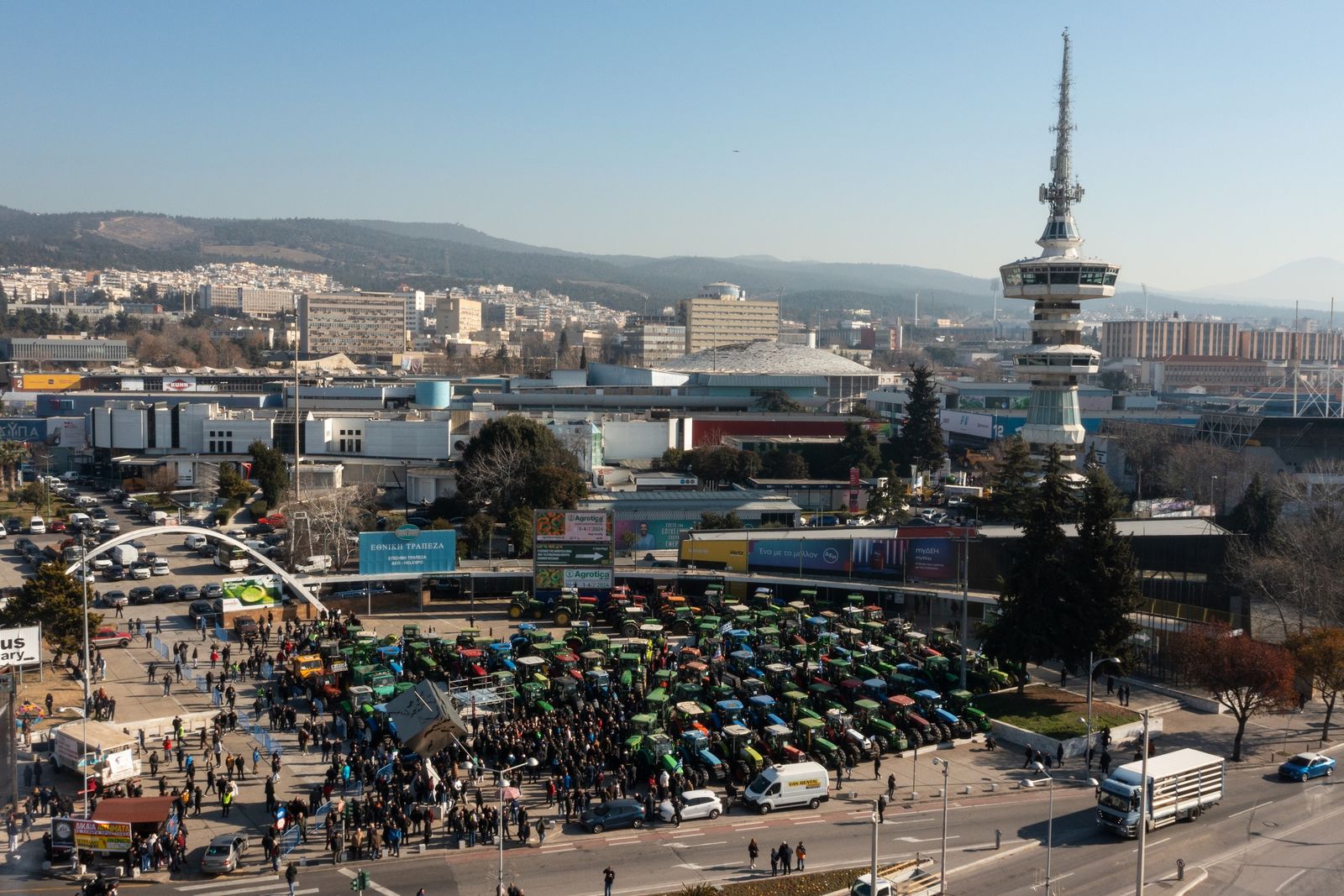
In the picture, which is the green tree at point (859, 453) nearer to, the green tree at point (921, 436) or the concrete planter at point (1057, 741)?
the green tree at point (921, 436)

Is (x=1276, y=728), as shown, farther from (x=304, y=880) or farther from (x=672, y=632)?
(x=304, y=880)

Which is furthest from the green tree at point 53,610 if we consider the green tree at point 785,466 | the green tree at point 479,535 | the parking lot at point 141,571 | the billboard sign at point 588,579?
the green tree at point 785,466

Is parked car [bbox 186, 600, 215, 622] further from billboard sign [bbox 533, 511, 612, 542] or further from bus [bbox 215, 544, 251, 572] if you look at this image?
billboard sign [bbox 533, 511, 612, 542]

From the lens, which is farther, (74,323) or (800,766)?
(74,323)

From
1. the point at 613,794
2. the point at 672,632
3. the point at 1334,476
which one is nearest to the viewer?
the point at 613,794

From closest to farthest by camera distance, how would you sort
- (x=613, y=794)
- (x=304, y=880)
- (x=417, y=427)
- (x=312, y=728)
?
(x=304, y=880) < (x=613, y=794) < (x=312, y=728) < (x=417, y=427)

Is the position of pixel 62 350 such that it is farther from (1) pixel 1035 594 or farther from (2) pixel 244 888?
(2) pixel 244 888

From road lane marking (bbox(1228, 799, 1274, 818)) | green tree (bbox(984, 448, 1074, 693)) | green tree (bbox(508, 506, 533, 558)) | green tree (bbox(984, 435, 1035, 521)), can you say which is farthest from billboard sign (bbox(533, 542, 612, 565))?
road lane marking (bbox(1228, 799, 1274, 818))

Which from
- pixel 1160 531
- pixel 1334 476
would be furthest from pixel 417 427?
pixel 1334 476

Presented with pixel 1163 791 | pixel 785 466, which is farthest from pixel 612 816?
pixel 785 466
